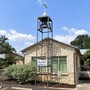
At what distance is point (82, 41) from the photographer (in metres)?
80.5

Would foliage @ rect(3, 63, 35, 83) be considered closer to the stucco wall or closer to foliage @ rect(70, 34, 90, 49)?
the stucco wall

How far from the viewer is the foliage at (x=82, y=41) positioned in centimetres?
7906

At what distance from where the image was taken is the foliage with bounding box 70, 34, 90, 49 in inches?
3113

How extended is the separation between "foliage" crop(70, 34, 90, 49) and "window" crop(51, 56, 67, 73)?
5617 centimetres

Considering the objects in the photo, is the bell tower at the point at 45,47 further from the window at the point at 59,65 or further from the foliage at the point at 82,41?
the foliage at the point at 82,41

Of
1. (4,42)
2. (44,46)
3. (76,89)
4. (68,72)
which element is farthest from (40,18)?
(4,42)

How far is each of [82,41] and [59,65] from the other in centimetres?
5927

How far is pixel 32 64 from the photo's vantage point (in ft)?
72.0

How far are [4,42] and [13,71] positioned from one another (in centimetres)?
3741

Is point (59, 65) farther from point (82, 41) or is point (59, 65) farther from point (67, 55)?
point (82, 41)

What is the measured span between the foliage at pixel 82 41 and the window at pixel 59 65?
56170 mm

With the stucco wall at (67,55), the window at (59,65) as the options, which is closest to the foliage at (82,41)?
the stucco wall at (67,55)

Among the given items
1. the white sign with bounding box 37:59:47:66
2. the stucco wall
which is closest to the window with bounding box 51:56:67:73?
the stucco wall

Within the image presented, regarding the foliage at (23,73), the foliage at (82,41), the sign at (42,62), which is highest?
the foliage at (82,41)
